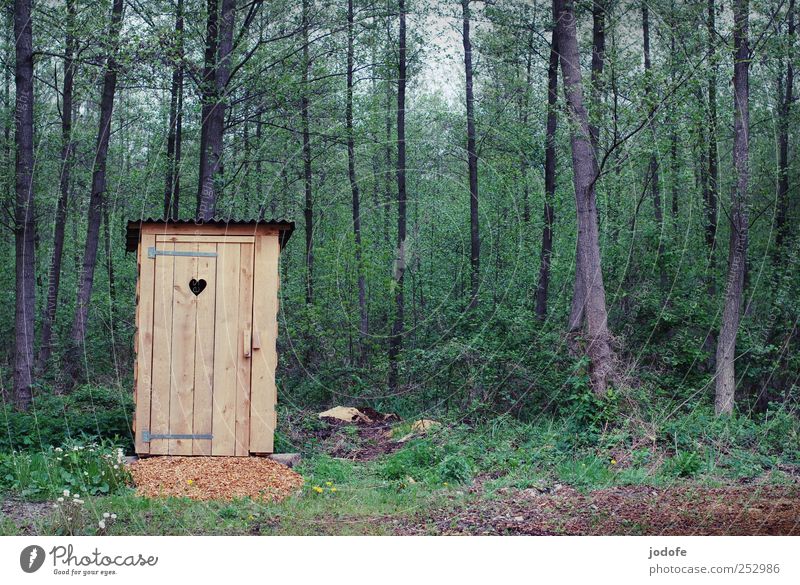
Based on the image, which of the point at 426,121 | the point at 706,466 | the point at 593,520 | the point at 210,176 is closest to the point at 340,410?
the point at 210,176

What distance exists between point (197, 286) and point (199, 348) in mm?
722

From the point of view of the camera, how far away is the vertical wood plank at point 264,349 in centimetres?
949

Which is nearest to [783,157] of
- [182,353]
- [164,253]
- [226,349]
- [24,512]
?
[226,349]

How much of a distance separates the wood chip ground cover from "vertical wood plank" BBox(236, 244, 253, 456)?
288mm

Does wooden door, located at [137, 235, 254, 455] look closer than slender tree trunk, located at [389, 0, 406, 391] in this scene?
Yes

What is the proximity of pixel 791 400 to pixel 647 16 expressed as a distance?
1012cm

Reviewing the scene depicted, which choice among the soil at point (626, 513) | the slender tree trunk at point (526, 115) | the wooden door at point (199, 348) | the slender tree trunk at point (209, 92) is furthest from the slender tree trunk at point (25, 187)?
the slender tree trunk at point (526, 115)

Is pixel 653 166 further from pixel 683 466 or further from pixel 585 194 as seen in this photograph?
pixel 683 466

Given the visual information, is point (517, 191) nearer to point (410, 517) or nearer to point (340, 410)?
point (340, 410)

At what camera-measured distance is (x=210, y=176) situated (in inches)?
587

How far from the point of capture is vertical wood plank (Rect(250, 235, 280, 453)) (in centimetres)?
949

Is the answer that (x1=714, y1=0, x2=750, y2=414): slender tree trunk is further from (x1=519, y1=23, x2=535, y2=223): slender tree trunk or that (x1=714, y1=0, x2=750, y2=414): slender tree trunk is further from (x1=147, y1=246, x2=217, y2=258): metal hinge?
(x1=147, y1=246, x2=217, y2=258): metal hinge

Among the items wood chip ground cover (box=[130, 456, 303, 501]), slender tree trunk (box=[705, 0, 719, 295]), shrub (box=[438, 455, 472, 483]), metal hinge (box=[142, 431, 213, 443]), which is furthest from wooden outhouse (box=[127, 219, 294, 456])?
slender tree trunk (box=[705, 0, 719, 295])

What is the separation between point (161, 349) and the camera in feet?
31.0
